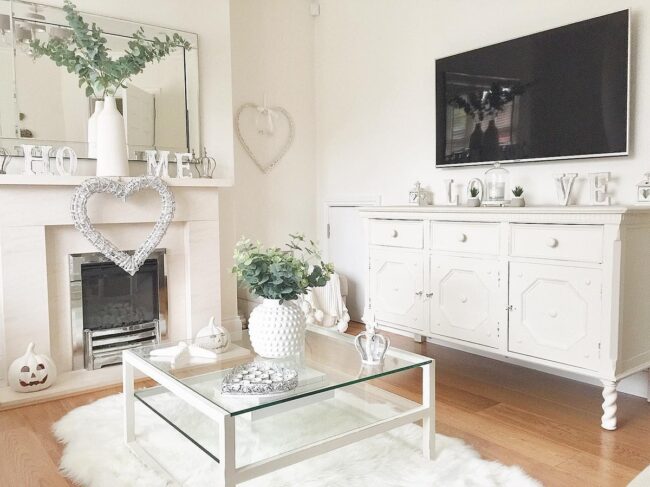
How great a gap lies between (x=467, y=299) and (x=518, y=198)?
57 centimetres

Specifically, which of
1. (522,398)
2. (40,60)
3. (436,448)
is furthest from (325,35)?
(436,448)

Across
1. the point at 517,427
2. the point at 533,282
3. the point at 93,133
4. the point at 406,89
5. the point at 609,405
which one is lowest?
the point at 517,427

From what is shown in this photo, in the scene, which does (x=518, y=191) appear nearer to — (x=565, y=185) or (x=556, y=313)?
(x=565, y=185)

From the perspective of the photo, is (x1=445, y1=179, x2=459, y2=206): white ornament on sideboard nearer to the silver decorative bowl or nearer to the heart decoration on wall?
the heart decoration on wall

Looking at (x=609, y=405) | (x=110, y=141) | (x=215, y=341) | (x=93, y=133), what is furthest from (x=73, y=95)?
(x=609, y=405)

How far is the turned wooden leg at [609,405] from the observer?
7.38 ft

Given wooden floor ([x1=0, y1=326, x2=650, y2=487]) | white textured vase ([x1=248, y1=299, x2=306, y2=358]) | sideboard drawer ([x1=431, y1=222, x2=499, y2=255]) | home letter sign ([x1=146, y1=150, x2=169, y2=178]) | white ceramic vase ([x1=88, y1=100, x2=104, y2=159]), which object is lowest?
wooden floor ([x1=0, y1=326, x2=650, y2=487])

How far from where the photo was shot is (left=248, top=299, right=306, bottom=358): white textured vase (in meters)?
2.11

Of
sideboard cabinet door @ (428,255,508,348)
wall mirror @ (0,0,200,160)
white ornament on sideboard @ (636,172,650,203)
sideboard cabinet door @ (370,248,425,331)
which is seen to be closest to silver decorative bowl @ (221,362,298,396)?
sideboard cabinet door @ (428,255,508,348)

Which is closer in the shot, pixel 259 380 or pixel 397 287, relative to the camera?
pixel 259 380

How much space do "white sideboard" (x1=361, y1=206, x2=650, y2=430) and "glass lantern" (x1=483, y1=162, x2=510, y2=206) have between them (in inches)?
15.3

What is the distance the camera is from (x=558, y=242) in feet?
7.89

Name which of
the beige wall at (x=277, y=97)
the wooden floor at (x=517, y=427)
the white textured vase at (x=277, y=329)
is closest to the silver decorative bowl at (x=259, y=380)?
the white textured vase at (x=277, y=329)

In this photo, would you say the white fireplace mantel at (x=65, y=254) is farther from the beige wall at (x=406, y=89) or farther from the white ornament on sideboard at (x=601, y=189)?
the white ornament on sideboard at (x=601, y=189)
